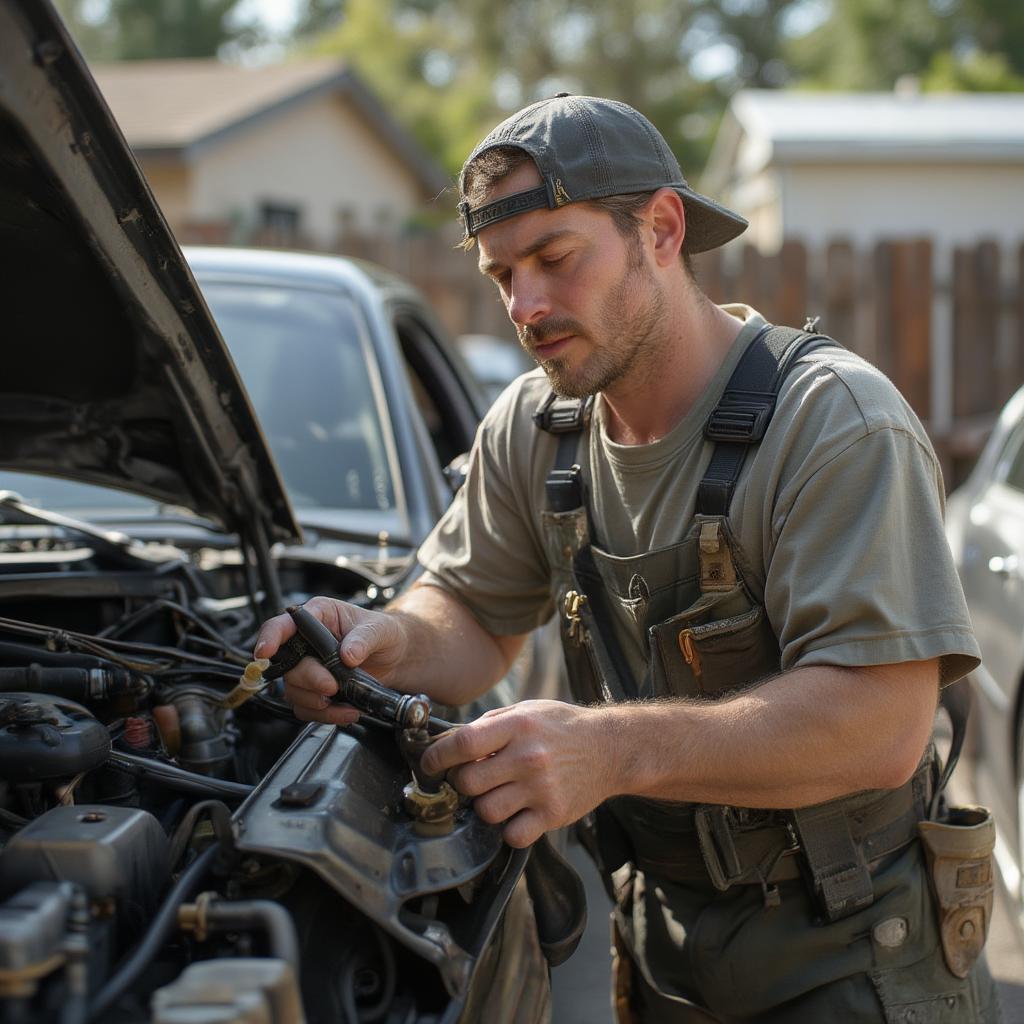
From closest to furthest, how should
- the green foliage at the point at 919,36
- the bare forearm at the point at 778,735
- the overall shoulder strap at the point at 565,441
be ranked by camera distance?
the bare forearm at the point at 778,735, the overall shoulder strap at the point at 565,441, the green foliage at the point at 919,36

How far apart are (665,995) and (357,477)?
1.53 meters

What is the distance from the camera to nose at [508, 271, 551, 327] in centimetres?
202

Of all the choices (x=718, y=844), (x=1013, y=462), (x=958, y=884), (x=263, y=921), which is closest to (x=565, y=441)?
(x=718, y=844)

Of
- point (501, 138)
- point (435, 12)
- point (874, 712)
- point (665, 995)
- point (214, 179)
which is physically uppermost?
point (501, 138)

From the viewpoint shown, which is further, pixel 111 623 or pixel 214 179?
pixel 214 179

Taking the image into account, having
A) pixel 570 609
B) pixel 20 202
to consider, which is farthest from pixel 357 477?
pixel 20 202

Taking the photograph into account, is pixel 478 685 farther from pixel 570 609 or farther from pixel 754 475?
pixel 754 475

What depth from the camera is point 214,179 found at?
18031mm

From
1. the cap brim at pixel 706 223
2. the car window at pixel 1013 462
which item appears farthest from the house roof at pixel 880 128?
the cap brim at pixel 706 223

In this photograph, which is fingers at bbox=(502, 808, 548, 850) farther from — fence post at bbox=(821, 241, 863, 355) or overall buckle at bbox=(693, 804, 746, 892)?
fence post at bbox=(821, 241, 863, 355)

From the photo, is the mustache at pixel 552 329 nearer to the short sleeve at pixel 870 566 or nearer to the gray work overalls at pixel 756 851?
the gray work overalls at pixel 756 851

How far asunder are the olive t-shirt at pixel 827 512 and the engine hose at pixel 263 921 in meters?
0.83

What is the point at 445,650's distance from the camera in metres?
2.35

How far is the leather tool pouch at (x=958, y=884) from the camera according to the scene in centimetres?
205
